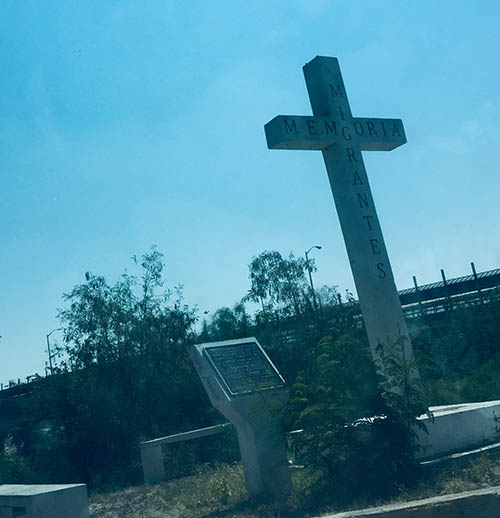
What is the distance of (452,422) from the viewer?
8.82 metres

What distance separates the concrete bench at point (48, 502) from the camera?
24.4ft

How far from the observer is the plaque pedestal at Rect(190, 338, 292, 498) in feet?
28.6

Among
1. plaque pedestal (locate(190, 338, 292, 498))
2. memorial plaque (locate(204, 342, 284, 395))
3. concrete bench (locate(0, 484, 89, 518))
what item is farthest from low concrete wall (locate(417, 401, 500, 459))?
concrete bench (locate(0, 484, 89, 518))

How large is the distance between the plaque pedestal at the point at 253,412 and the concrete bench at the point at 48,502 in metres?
2.23

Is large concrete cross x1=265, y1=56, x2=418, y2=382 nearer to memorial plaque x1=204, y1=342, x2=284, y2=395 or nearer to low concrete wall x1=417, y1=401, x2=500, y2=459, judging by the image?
low concrete wall x1=417, y1=401, x2=500, y2=459

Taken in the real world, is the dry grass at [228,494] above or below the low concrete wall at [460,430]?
below

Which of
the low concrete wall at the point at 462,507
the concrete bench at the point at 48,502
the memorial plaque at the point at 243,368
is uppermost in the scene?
the memorial plaque at the point at 243,368

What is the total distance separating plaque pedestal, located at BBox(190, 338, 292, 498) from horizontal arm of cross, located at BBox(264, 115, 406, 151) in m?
4.05

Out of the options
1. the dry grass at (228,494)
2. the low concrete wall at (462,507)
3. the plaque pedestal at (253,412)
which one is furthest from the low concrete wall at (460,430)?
the low concrete wall at (462,507)

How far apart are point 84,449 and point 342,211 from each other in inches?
571

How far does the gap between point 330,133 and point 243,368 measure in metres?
4.71

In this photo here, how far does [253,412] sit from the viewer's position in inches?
350

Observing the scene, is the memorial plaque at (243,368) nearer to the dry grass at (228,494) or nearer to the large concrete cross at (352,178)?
the dry grass at (228,494)

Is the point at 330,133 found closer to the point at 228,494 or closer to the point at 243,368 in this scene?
the point at 243,368
